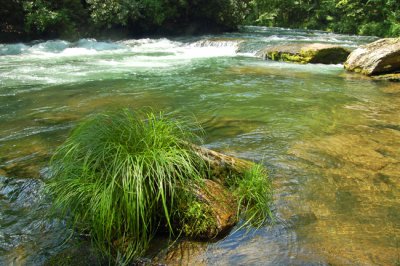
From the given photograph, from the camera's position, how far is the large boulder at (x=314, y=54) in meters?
12.3

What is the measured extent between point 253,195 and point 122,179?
1203 millimetres

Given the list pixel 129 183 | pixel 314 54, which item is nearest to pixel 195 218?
pixel 129 183

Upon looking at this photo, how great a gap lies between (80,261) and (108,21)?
61.8 ft

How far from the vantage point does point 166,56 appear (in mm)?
14367

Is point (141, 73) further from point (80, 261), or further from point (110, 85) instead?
point (80, 261)

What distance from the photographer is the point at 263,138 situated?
17.4ft

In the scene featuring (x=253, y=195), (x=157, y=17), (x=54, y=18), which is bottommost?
(x=253, y=195)

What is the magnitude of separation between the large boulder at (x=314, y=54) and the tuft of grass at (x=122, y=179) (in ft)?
32.7

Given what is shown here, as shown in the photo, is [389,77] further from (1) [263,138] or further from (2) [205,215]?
(2) [205,215]

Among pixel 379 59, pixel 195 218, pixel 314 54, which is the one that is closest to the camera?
pixel 195 218

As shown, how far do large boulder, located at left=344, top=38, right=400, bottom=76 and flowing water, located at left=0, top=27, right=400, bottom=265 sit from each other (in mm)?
612

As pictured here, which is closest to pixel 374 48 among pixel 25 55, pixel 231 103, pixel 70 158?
pixel 231 103

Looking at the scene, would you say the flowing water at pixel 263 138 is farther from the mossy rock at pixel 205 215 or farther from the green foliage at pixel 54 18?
the green foliage at pixel 54 18

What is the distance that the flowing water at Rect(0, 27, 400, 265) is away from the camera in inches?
115
